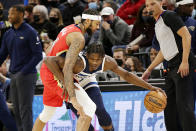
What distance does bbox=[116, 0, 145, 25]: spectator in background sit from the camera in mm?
9531

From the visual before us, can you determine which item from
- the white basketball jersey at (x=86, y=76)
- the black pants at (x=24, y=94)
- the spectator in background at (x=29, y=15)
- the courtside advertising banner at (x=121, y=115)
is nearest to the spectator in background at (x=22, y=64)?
the black pants at (x=24, y=94)

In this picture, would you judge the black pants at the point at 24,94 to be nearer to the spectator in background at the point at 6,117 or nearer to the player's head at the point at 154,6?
the spectator in background at the point at 6,117

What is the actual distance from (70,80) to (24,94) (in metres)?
2.02

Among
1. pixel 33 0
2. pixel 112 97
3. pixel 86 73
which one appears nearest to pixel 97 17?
pixel 86 73

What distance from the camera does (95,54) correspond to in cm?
501

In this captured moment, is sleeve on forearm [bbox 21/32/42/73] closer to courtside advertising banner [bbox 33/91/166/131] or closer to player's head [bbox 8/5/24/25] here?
player's head [bbox 8/5/24/25]

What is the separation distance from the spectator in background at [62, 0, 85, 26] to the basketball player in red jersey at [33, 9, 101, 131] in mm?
5185

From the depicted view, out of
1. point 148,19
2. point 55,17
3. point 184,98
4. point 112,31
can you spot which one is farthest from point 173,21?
point 55,17

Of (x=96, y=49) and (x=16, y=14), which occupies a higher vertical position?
(x=16, y=14)

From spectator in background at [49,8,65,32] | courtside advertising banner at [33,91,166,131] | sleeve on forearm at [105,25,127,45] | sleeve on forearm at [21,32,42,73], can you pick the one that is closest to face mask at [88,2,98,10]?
spectator in background at [49,8,65,32]

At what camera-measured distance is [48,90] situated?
5.53 m

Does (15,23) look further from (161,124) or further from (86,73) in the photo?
(161,124)

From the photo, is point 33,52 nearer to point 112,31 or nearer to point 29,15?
point 112,31

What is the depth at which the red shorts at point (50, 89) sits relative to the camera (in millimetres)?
5289
